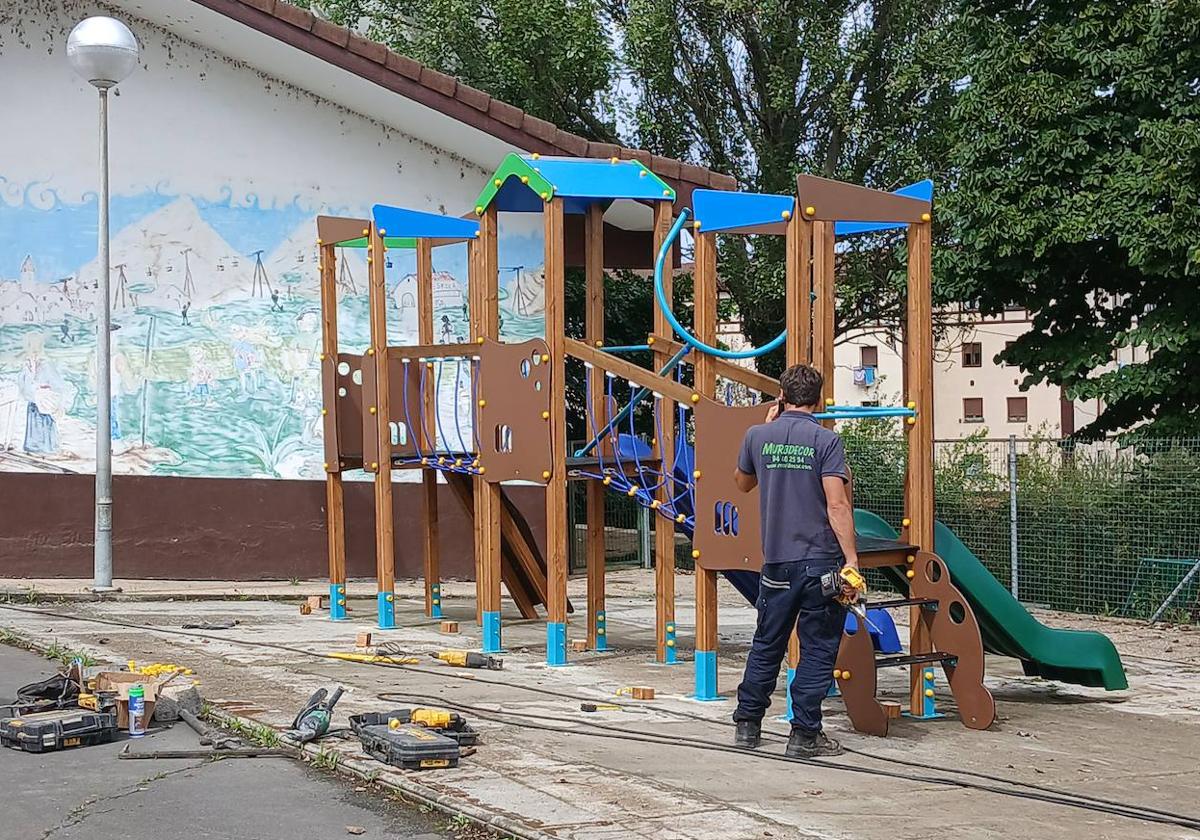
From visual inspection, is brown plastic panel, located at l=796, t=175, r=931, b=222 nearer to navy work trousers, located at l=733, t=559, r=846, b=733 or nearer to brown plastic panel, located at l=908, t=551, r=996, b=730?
brown plastic panel, located at l=908, t=551, r=996, b=730

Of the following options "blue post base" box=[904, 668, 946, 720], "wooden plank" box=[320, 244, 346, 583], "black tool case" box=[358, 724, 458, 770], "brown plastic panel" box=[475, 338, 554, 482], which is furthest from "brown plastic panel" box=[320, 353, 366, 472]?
"black tool case" box=[358, 724, 458, 770]

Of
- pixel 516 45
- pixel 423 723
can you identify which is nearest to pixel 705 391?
pixel 423 723

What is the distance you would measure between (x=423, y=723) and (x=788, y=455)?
2.18 metres

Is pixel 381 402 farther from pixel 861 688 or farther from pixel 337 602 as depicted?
pixel 861 688

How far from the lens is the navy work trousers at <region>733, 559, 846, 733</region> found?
299 inches

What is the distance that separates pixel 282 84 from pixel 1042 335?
885 centimetres

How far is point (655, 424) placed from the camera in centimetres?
1170

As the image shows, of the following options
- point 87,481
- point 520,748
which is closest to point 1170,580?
point 520,748

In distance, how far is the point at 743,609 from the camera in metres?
16.0

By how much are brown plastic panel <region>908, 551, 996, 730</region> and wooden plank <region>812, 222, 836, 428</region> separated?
1.01 meters

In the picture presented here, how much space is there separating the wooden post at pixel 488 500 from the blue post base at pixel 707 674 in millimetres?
2457

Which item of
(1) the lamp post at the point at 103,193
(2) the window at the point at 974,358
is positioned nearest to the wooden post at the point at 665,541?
(1) the lamp post at the point at 103,193

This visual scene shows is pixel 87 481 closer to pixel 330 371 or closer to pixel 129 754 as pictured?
pixel 330 371

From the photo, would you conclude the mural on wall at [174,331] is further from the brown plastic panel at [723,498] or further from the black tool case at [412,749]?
the black tool case at [412,749]
